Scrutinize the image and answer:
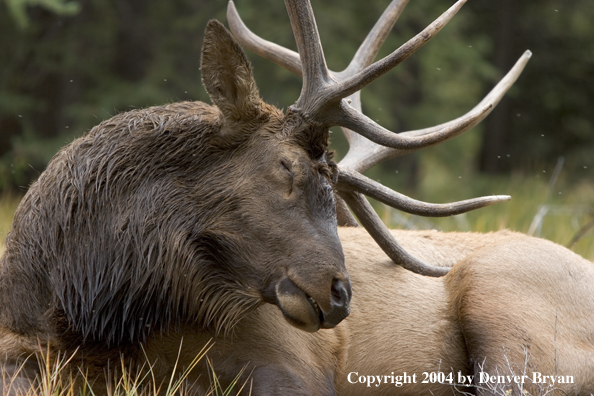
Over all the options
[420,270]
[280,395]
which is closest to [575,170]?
[420,270]

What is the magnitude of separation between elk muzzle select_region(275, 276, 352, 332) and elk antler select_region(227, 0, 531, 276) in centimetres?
75

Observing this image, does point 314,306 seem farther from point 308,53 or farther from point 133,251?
point 308,53

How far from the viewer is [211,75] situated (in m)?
3.18

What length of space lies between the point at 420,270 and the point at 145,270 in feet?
5.05

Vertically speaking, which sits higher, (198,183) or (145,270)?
(198,183)

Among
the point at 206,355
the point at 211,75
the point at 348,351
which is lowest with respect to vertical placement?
the point at 348,351

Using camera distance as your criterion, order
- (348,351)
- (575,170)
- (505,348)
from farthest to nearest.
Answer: (575,170)
(348,351)
(505,348)

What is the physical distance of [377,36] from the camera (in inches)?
183

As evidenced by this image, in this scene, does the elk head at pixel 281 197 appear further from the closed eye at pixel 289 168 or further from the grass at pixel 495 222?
the grass at pixel 495 222

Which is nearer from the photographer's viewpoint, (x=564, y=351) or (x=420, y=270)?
(x=564, y=351)

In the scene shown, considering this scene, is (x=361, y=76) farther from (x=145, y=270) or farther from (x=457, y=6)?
(x=145, y=270)

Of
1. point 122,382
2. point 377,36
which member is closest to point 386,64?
point 377,36

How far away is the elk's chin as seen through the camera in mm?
2846

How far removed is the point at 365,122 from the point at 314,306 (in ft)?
2.93
